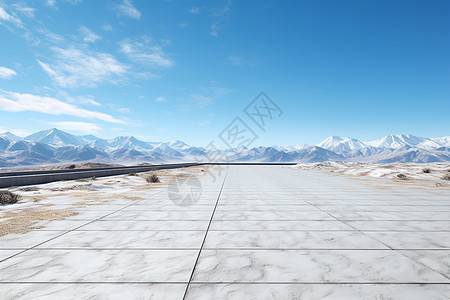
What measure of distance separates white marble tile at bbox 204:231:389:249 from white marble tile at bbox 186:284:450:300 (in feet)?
4.90

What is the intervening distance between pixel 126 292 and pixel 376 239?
5.34 m

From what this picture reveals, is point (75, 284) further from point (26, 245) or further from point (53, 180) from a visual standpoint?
point (53, 180)

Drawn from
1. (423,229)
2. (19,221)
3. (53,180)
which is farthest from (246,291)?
(53,180)

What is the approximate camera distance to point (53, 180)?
21219mm

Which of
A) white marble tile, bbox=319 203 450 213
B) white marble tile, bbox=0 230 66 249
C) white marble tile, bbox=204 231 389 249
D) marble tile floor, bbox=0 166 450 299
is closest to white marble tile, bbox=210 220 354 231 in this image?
marble tile floor, bbox=0 166 450 299

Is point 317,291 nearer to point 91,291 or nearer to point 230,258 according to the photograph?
point 230,258

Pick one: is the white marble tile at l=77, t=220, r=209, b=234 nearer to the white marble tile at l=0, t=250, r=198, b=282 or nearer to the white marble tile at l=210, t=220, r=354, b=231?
the white marble tile at l=210, t=220, r=354, b=231

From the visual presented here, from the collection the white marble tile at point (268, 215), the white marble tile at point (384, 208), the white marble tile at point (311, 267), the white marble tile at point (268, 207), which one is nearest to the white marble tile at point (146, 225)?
the white marble tile at point (268, 215)

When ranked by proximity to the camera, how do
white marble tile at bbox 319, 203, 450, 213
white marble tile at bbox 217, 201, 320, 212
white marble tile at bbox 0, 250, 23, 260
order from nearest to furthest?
white marble tile at bbox 0, 250, 23, 260, white marble tile at bbox 319, 203, 450, 213, white marble tile at bbox 217, 201, 320, 212

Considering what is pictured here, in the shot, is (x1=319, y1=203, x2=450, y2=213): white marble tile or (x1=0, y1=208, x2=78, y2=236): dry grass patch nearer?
(x1=0, y1=208, x2=78, y2=236): dry grass patch

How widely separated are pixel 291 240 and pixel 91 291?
3.96 meters

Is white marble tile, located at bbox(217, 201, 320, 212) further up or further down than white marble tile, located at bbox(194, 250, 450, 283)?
further down

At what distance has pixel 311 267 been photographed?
12.8ft

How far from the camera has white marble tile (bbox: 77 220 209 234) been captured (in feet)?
20.5
